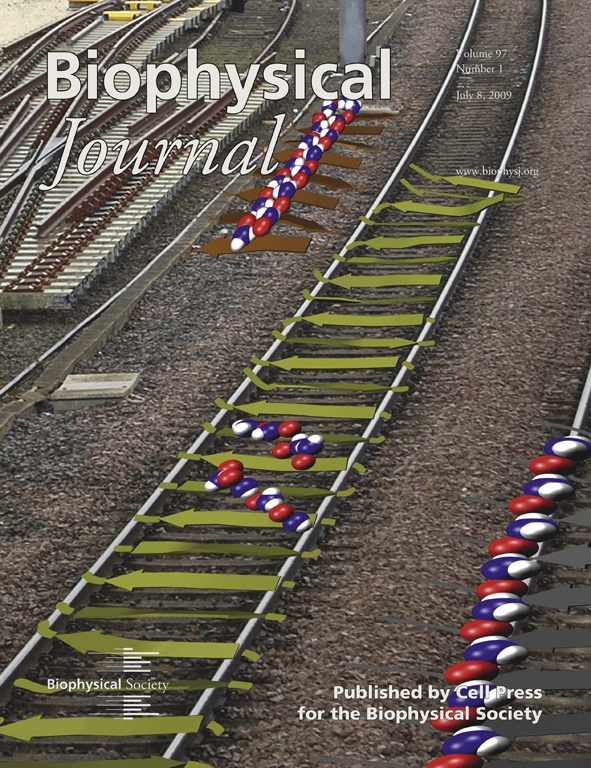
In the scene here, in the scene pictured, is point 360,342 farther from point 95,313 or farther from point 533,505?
point 533,505

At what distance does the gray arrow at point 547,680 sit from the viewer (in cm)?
791

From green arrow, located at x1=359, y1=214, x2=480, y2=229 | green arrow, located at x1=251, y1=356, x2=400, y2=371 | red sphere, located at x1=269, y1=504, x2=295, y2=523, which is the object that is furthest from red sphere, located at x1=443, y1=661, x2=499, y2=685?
green arrow, located at x1=359, y1=214, x2=480, y2=229

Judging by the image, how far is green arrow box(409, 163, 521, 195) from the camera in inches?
673

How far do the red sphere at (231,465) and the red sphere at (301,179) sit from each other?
739 cm

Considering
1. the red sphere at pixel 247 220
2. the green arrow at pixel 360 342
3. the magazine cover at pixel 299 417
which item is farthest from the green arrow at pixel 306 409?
the red sphere at pixel 247 220

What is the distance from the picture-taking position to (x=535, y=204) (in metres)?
16.6

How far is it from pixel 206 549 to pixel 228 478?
0.93 metres

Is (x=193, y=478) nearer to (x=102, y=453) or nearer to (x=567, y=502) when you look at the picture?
(x=102, y=453)

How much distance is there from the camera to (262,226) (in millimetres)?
16375

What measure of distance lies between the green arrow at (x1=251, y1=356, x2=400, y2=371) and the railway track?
3.17 m

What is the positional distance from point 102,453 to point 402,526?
2.83 m

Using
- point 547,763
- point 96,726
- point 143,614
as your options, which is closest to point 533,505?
point 547,763

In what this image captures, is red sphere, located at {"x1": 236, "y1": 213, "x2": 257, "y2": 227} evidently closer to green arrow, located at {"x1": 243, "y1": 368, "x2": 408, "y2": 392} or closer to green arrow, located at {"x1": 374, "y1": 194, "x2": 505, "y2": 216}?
green arrow, located at {"x1": 374, "y1": 194, "x2": 505, "y2": 216}

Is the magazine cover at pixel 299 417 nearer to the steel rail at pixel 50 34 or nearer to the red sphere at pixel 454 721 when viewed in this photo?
the red sphere at pixel 454 721
